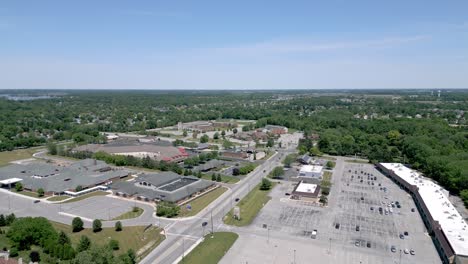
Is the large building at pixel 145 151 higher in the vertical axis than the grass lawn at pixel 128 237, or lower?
higher

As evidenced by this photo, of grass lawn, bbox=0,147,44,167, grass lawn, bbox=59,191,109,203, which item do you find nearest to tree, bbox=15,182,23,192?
grass lawn, bbox=59,191,109,203

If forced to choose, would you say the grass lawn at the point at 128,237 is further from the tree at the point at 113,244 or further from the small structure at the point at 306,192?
the small structure at the point at 306,192

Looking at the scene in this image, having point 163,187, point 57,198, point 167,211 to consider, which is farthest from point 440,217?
point 57,198

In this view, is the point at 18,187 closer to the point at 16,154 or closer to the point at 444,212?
the point at 16,154

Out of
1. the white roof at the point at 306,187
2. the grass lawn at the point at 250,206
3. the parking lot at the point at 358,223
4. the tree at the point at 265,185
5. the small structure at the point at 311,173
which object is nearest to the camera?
the parking lot at the point at 358,223

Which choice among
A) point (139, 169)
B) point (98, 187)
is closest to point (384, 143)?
point (139, 169)

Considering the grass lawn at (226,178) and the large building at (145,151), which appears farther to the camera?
the large building at (145,151)

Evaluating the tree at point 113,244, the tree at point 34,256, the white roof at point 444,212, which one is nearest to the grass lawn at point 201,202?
the tree at point 113,244
